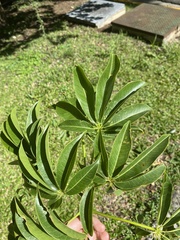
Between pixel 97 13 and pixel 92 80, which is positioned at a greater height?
pixel 97 13

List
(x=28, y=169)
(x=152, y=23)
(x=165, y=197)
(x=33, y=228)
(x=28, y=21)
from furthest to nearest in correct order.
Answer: (x=28, y=21) < (x=152, y=23) < (x=165, y=197) < (x=28, y=169) < (x=33, y=228)

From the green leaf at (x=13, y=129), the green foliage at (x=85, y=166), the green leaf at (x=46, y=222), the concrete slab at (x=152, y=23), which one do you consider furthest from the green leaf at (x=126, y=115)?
the concrete slab at (x=152, y=23)

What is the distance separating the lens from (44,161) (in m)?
1.00

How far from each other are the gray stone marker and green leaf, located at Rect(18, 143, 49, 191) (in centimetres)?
431

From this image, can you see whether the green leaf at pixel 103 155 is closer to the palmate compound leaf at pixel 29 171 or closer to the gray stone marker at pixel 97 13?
the palmate compound leaf at pixel 29 171

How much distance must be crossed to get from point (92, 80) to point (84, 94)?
2665mm

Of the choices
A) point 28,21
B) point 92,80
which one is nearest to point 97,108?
point 92,80

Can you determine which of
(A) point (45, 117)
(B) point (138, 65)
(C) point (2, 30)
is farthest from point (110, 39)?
(C) point (2, 30)

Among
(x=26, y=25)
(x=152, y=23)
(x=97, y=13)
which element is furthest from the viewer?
(x=26, y=25)

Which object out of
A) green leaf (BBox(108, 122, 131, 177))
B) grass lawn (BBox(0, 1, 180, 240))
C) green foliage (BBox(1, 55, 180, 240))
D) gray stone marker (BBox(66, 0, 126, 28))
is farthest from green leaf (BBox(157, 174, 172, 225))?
gray stone marker (BBox(66, 0, 126, 28))

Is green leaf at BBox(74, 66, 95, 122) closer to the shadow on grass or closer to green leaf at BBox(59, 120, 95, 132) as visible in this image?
green leaf at BBox(59, 120, 95, 132)

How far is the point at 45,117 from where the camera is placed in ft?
11.7

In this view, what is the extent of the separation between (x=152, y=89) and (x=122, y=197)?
57.6 inches

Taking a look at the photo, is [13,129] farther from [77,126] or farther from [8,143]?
[77,126]
